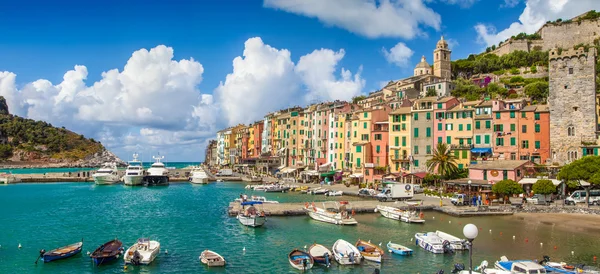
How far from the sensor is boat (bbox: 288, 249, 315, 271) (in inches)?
1179

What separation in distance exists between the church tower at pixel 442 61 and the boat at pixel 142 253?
364ft

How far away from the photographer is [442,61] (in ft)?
428

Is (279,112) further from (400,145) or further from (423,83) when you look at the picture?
(400,145)

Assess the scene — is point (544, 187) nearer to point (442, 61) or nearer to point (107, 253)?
point (107, 253)

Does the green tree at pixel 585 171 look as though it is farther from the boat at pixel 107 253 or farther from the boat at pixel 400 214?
the boat at pixel 107 253

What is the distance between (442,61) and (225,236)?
4177 inches

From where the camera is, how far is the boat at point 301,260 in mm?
29947

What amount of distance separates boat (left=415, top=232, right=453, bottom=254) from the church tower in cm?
10017

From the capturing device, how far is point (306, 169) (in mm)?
101688

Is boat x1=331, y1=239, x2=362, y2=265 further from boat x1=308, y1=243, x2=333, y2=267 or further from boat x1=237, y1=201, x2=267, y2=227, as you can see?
boat x1=237, y1=201, x2=267, y2=227

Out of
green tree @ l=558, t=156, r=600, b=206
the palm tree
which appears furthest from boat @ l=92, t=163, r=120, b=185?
green tree @ l=558, t=156, r=600, b=206

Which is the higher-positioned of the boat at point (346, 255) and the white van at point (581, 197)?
the white van at point (581, 197)

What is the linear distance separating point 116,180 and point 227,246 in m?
82.2

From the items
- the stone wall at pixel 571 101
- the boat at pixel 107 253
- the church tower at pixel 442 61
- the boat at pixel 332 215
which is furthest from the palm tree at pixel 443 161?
the church tower at pixel 442 61
